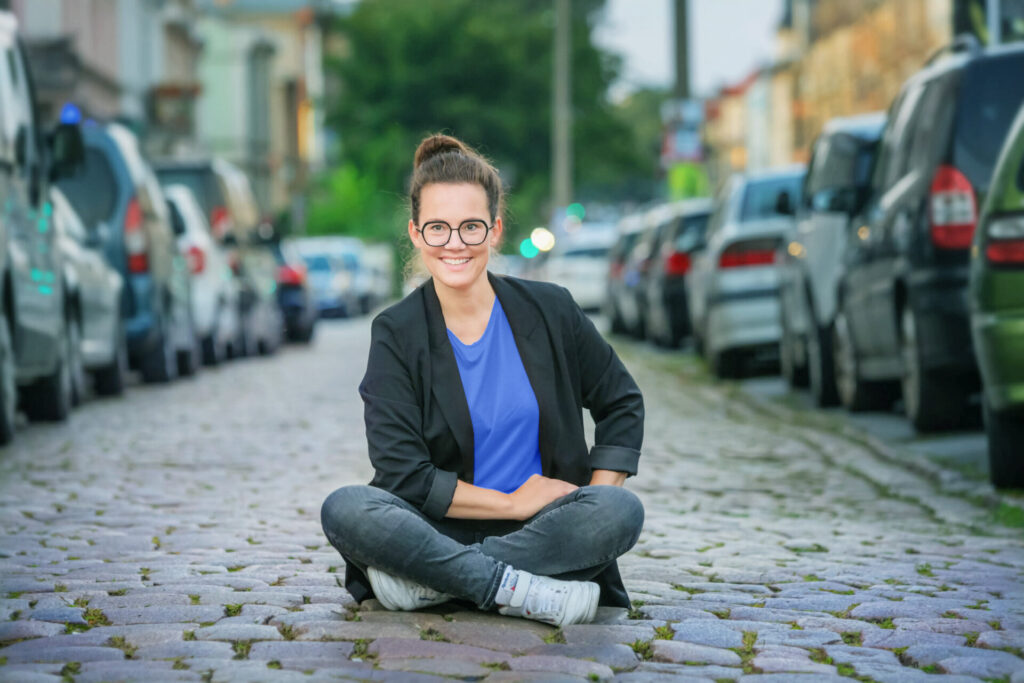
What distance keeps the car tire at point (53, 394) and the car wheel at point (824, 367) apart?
4923mm

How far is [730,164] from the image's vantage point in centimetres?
13638

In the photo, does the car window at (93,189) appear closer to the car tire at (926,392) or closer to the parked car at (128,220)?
the parked car at (128,220)

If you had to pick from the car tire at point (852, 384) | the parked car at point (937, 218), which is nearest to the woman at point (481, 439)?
the parked car at point (937, 218)

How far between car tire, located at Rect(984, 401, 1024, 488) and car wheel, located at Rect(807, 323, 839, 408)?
5061mm

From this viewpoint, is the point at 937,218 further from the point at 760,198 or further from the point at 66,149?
the point at 760,198

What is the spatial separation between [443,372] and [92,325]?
9.70 meters

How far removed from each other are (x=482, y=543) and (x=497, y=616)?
20 cm

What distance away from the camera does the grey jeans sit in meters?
5.19

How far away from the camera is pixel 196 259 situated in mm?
19562

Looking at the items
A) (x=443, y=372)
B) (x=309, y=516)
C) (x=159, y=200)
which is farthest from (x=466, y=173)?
(x=159, y=200)

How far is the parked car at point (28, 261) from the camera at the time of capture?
11102 mm

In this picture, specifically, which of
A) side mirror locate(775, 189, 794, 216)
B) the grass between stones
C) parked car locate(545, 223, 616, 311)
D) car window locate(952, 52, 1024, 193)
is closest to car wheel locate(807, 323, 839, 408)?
side mirror locate(775, 189, 794, 216)

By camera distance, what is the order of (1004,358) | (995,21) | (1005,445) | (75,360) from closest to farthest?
(1004,358)
(1005,445)
(75,360)
(995,21)

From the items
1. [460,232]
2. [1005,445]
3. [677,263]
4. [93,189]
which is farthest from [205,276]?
[460,232]
